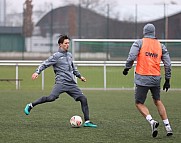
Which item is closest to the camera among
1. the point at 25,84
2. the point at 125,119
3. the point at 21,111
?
the point at 125,119

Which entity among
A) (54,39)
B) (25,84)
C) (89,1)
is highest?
(89,1)

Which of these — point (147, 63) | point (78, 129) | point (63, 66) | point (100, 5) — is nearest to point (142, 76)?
point (147, 63)

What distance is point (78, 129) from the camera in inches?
390

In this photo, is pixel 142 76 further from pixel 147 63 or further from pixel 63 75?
pixel 63 75

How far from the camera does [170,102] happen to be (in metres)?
16.3

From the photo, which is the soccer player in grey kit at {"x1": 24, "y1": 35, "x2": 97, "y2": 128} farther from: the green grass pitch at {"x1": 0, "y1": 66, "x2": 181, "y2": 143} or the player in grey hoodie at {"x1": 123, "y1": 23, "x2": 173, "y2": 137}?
the player in grey hoodie at {"x1": 123, "y1": 23, "x2": 173, "y2": 137}

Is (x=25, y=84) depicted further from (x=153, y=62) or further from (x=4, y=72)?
(x=153, y=62)

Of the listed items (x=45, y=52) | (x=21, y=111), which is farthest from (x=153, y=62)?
(x=45, y=52)

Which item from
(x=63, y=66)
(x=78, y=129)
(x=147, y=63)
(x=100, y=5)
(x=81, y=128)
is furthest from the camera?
(x=100, y=5)

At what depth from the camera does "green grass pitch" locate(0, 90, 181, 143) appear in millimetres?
8648

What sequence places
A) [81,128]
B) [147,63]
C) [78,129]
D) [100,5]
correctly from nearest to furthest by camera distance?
1. [147,63]
2. [78,129]
3. [81,128]
4. [100,5]

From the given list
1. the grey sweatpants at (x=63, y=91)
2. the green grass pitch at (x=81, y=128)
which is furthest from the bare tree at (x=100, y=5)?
the grey sweatpants at (x=63, y=91)

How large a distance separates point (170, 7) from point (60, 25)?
9.02 m

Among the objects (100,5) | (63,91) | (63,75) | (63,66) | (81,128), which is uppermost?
(100,5)
